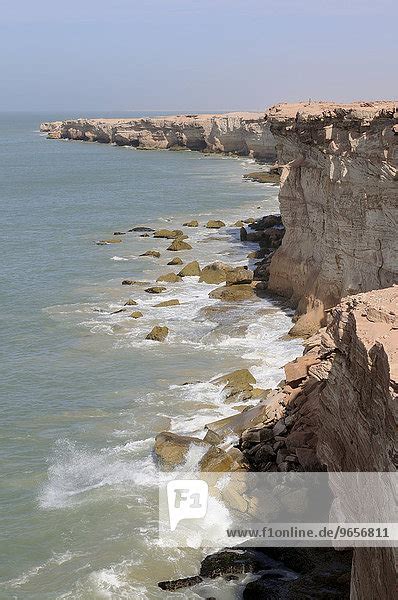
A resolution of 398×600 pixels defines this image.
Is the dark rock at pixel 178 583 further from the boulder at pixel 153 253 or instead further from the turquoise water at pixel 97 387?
the boulder at pixel 153 253

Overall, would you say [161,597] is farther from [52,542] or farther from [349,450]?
[349,450]

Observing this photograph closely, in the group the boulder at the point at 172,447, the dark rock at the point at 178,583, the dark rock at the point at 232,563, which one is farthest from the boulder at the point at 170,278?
the dark rock at the point at 178,583

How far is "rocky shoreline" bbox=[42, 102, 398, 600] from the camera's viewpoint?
30.8 feet

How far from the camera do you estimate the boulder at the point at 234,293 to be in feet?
102

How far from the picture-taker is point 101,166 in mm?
89938

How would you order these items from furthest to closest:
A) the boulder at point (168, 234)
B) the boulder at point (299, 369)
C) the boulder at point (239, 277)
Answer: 1. the boulder at point (168, 234)
2. the boulder at point (239, 277)
3. the boulder at point (299, 369)

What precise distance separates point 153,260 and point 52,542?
2583 cm

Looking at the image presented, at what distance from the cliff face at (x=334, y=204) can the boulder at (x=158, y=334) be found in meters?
4.88

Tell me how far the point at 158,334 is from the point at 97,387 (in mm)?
4263

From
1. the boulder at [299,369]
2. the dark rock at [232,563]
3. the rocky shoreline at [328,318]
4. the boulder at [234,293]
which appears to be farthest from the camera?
the boulder at [234,293]

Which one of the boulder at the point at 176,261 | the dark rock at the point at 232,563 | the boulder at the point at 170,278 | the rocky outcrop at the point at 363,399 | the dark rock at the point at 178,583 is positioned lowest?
the dark rock at the point at 178,583

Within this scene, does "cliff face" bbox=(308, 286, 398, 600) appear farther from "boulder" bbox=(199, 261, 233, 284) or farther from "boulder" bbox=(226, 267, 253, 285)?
"boulder" bbox=(199, 261, 233, 284)

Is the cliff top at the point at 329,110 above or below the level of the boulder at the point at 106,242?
above

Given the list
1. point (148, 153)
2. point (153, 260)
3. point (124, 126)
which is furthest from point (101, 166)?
point (153, 260)
